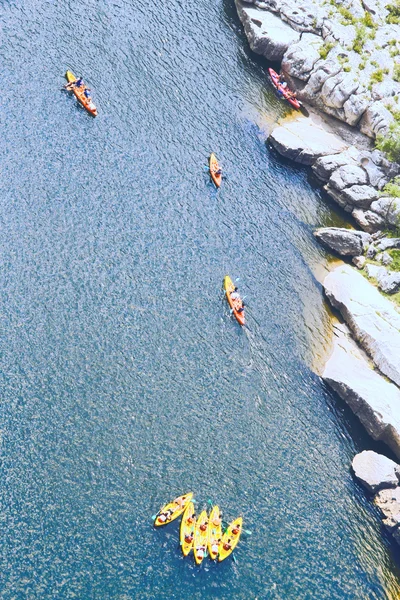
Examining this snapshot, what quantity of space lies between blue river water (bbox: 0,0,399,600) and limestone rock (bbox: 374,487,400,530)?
42.4 inches

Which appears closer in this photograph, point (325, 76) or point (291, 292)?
point (291, 292)

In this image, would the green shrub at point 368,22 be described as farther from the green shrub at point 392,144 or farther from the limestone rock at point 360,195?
the limestone rock at point 360,195

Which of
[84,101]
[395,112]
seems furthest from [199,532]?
[395,112]

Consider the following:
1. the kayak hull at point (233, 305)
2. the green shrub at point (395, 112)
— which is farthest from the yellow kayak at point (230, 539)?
the green shrub at point (395, 112)

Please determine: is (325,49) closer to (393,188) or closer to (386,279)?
(393,188)

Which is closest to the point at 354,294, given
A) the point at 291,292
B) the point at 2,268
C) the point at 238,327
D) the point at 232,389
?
the point at 291,292

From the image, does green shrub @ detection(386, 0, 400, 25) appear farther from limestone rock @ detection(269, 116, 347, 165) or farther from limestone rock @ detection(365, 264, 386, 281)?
limestone rock @ detection(365, 264, 386, 281)

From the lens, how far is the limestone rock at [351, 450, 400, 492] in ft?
211

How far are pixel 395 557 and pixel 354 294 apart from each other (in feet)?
83.6

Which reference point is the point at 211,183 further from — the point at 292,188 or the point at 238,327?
the point at 238,327

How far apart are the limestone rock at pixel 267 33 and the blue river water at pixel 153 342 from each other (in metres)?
6.87

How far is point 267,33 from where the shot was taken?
97.2 m

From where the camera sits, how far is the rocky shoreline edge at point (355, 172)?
6906cm

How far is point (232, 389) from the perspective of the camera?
66.3 metres
